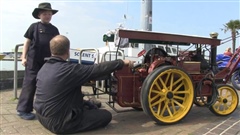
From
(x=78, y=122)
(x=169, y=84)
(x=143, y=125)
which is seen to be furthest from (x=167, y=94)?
(x=78, y=122)

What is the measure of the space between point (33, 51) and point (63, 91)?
1.25 metres

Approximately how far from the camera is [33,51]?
14.7 ft

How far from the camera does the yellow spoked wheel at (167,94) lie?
13.2ft

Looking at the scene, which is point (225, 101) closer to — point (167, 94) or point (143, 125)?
point (167, 94)

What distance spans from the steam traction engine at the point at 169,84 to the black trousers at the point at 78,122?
0.44m

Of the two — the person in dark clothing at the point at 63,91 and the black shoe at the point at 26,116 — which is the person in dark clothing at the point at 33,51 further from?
the person in dark clothing at the point at 63,91

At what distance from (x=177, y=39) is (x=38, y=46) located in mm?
2229

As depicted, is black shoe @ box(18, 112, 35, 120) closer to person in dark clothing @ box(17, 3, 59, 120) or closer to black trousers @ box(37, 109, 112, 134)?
person in dark clothing @ box(17, 3, 59, 120)

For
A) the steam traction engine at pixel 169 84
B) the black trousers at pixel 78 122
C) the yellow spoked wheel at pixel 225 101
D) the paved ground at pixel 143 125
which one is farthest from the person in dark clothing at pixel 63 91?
the yellow spoked wheel at pixel 225 101

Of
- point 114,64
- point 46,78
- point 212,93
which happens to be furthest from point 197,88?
point 46,78

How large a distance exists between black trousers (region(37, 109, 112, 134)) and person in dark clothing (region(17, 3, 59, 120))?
2.65 ft

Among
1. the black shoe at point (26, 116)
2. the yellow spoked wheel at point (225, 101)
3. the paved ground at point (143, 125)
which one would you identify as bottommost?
the paved ground at point (143, 125)

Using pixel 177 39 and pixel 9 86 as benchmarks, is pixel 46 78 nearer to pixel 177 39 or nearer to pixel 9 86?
pixel 177 39

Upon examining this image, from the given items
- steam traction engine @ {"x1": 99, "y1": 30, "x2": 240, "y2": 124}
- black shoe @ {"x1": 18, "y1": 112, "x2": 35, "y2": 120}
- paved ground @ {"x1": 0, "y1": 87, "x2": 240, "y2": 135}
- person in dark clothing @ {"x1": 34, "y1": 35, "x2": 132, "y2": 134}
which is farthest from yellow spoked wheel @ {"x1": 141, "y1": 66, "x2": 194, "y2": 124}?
black shoe @ {"x1": 18, "y1": 112, "x2": 35, "y2": 120}
